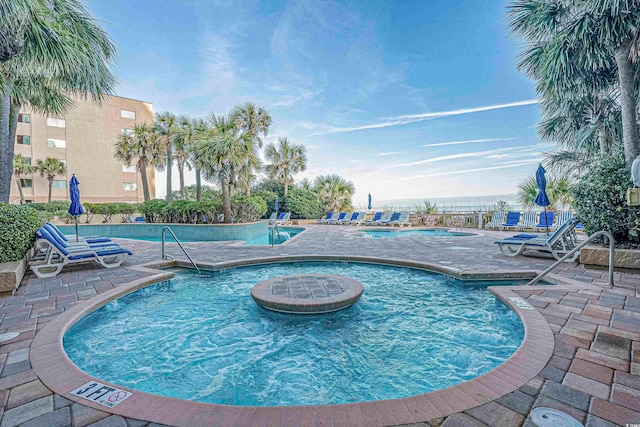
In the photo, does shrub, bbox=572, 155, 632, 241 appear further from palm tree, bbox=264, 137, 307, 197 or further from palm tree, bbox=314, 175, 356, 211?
palm tree, bbox=264, 137, 307, 197

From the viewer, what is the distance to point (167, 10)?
1221 cm

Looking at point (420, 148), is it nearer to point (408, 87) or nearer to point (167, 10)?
point (408, 87)

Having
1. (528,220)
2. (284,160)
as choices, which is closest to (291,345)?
(528,220)

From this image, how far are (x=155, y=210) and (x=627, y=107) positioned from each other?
60.3 feet

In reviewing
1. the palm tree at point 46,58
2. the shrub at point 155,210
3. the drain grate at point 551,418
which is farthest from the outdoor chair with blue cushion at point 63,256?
the shrub at point 155,210

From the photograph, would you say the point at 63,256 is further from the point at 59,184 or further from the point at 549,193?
the point at 59,184

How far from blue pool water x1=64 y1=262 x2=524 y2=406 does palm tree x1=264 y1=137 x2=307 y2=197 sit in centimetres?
2183

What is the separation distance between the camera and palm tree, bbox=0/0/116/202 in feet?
16.0

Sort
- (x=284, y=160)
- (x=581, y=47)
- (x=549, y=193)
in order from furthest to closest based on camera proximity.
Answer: (x=284, y=160), (x=549, y=193), (x=581, y=47)

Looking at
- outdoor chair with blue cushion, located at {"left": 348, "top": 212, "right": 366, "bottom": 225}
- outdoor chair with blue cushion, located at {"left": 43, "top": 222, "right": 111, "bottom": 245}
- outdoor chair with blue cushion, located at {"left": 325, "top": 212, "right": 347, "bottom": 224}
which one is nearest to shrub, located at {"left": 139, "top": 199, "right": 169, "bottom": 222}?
outdoor chair with blue cushion, located at {"left": 43, "top": 222, "right": 111, "bottom": 245}

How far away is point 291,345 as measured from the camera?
10.9ft

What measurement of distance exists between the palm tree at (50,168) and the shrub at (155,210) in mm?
15013

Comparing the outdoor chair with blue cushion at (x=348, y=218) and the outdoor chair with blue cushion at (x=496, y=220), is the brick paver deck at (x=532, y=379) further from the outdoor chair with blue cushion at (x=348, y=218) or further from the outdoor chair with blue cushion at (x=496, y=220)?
the outdoor chair with blue cushion at (x=348, y=218)

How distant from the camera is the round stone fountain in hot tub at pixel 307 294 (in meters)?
3.99
